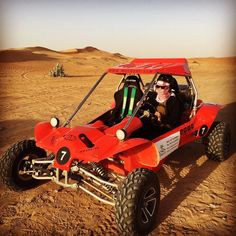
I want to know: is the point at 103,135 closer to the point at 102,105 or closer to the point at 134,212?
the point at 134,212

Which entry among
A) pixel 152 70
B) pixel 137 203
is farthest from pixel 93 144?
pixel 152 70

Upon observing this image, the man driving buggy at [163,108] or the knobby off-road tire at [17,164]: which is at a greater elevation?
the man driving buggy at [163,108]

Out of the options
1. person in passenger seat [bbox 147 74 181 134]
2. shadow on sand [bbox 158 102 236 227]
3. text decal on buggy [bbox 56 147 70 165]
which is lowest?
shadow on sand [bbox 158 102 236 227]

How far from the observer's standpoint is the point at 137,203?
138 inches

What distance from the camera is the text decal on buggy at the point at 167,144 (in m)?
4.44

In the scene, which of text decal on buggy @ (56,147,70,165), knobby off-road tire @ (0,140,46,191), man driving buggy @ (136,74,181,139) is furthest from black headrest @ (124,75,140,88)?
knobby off-road tire @ (0,140,46,191)

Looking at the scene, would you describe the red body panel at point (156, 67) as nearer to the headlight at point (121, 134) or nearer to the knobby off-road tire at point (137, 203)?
the headlight at point (121, 134)

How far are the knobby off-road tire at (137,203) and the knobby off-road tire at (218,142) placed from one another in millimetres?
2432

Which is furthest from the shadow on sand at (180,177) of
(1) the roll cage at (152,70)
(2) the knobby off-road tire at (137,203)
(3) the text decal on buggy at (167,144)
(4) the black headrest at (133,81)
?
(4) the black headrest at (133,81)

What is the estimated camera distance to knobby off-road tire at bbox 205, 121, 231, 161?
19.2 feet

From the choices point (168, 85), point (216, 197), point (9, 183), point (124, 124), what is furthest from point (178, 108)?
point (9, 183)

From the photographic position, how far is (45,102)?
1116cm

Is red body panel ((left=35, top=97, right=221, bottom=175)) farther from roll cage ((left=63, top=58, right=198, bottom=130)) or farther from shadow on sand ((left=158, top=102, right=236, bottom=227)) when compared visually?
shadow on sand ((left=158, top=102, right=236, bottom=227))

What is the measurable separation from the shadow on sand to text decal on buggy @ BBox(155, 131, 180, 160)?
2.08ft
